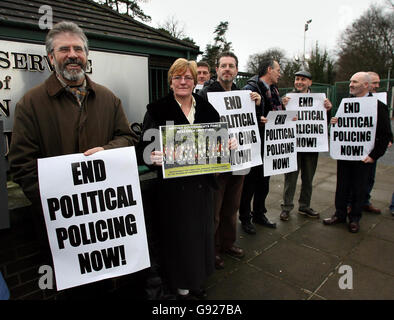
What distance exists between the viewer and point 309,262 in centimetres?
302

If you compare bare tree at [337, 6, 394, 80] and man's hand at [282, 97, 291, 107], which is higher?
bare tree at [337, 6, 394, 80]

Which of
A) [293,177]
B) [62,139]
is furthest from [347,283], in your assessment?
[62,139]

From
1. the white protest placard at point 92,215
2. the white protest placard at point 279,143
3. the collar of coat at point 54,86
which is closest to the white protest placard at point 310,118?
the white protest placard at point 279,143

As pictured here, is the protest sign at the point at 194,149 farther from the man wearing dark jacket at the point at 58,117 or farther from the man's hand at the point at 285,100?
the man's hand at the point at 285,100

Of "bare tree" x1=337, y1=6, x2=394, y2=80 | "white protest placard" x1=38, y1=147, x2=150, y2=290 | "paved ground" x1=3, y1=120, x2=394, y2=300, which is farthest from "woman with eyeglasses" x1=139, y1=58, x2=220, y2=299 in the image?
"bare tree" x1=337, y1=6, x2=394, y2=80

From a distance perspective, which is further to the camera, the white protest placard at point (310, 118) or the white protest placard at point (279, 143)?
the white protest placard at point (310, 118)

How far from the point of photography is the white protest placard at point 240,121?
9.31 ft

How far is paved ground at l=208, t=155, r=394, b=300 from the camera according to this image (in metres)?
2.54

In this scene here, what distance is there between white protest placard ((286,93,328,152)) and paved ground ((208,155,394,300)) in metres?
1.19

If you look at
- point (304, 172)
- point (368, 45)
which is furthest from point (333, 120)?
point (368, 45)

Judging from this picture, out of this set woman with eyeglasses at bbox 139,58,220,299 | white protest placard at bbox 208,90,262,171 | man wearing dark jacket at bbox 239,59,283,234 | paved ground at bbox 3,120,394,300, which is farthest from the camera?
man wearing dark jacket at bbox 239,59,283,234

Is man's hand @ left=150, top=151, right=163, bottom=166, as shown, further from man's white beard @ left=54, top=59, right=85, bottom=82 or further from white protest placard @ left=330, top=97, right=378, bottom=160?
white protest placard @ left=330, top=97, right=378, bottom=160

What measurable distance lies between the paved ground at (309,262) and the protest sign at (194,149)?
4.33ft
